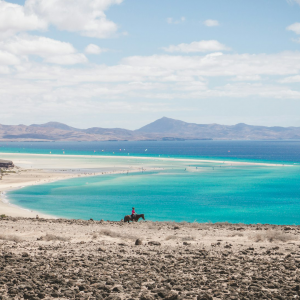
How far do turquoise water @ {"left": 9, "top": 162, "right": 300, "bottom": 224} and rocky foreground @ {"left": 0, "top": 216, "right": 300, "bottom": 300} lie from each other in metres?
21.2

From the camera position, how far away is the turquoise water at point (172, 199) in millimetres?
42281

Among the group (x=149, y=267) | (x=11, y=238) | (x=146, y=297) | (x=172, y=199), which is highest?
(x=146, y=297)

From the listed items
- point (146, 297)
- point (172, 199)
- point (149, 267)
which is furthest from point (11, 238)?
point (172, 199)

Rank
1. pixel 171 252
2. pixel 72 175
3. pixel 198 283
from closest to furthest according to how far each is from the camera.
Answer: pixel 198 283
pixel 171 252
pixel 72 175

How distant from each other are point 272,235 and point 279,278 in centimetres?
713

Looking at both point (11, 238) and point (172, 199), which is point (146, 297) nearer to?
point (11, 238)

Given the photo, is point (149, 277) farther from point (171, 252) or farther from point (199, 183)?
point (199, 183)

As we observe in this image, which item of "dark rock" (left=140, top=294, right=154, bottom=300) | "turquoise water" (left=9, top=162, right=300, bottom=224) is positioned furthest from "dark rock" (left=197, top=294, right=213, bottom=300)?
"turquoise water" (left=9, top=162, right=300, bottom=224)

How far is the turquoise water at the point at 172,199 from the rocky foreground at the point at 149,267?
21155 millimetres

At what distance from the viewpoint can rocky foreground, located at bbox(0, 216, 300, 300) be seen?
10.9 metres

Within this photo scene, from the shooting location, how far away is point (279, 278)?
1180cm

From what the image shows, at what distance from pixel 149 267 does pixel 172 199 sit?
133 ft

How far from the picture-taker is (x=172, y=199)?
53.7m

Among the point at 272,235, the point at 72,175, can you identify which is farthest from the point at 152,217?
the point at 72,175
